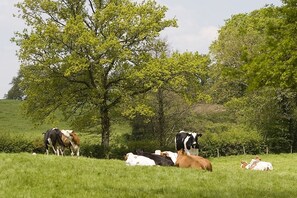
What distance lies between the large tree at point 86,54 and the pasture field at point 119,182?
16002mm

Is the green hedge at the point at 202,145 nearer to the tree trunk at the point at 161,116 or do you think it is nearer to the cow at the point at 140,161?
the tree trunk at the point at 161,116

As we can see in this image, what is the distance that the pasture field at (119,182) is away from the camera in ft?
35.8

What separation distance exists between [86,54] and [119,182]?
20362 mm

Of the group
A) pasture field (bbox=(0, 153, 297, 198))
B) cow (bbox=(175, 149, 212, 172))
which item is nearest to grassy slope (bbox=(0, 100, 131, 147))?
cow (bbox=(175, 149, 212, 172))

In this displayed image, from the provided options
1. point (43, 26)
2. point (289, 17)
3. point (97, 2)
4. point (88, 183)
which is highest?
point (97, 2)

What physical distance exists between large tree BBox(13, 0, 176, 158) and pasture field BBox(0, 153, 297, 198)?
52.5 ft

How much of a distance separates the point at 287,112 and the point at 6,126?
3531 centimetres

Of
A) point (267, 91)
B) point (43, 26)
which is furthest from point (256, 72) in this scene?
point (267, 91)

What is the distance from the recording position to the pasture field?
429 inches

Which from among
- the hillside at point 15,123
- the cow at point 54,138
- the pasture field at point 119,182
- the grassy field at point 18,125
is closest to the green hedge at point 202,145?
the cow at point 54,138

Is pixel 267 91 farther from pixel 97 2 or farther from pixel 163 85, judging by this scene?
pixel 97 2

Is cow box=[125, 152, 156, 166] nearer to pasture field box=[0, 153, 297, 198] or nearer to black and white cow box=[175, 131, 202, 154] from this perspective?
pasture field box=[0, 153, 297, 198]

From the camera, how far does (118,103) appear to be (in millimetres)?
34094

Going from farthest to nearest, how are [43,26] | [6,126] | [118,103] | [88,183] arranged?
[6,126] < [118,103] < [43,26] < [88,183]
